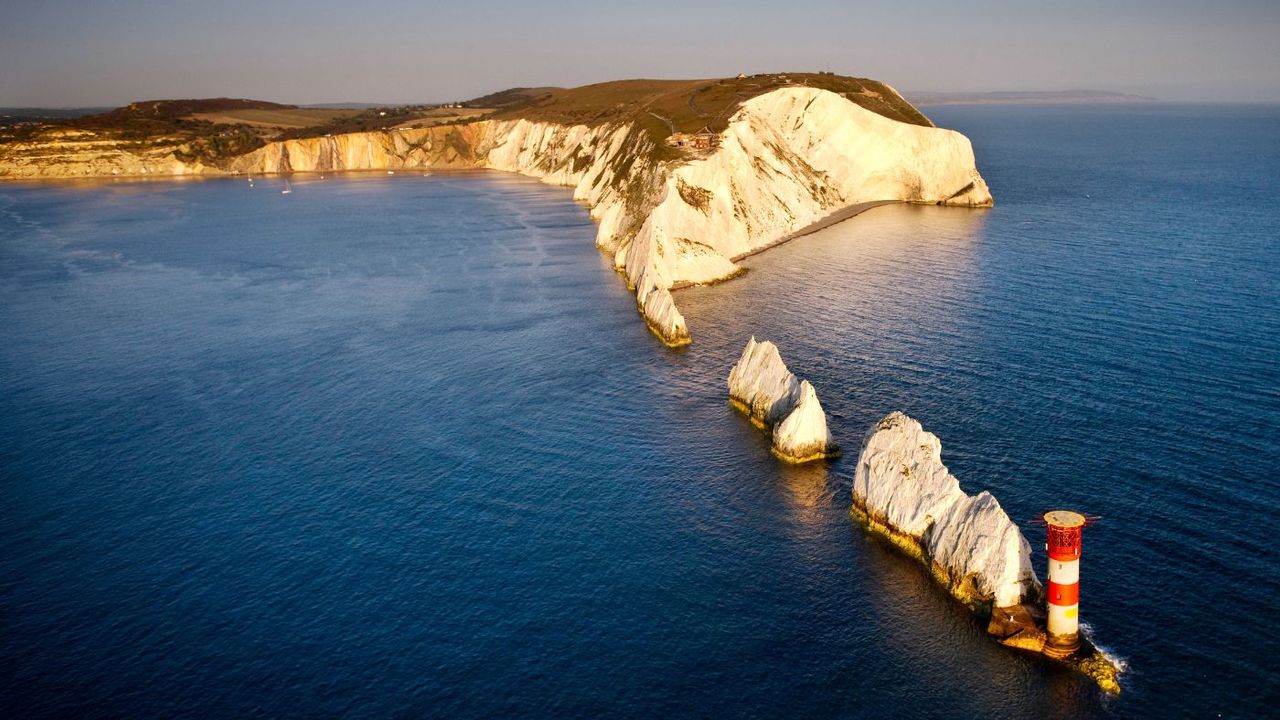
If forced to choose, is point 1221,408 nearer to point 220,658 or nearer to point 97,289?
point 220,658

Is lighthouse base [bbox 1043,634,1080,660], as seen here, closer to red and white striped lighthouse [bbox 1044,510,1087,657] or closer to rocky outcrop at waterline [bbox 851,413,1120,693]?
red and white striped lighthouse [bbox 1044,510,1087,657]

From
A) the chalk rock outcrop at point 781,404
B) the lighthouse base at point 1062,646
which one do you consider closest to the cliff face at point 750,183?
the chalk rock outcrop at point 781,404

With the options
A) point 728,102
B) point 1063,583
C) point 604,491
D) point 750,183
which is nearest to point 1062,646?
point 1063,583

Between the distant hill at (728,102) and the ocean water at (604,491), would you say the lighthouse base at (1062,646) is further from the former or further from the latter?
the distant hill at (728,102)

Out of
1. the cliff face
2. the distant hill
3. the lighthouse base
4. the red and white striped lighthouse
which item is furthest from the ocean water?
the distant hill

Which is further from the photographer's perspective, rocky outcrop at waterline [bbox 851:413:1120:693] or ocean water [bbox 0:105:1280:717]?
rocky outcrop at waterline [bbox 851:413:1120:693]

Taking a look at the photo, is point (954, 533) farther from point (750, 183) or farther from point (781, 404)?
point (750, 183)

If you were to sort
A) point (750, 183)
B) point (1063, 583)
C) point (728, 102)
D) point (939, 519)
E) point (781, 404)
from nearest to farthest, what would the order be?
point (1063, 583)
point (939, 519)
point (781, 404)
point (750, 183)
point (728, 102)
